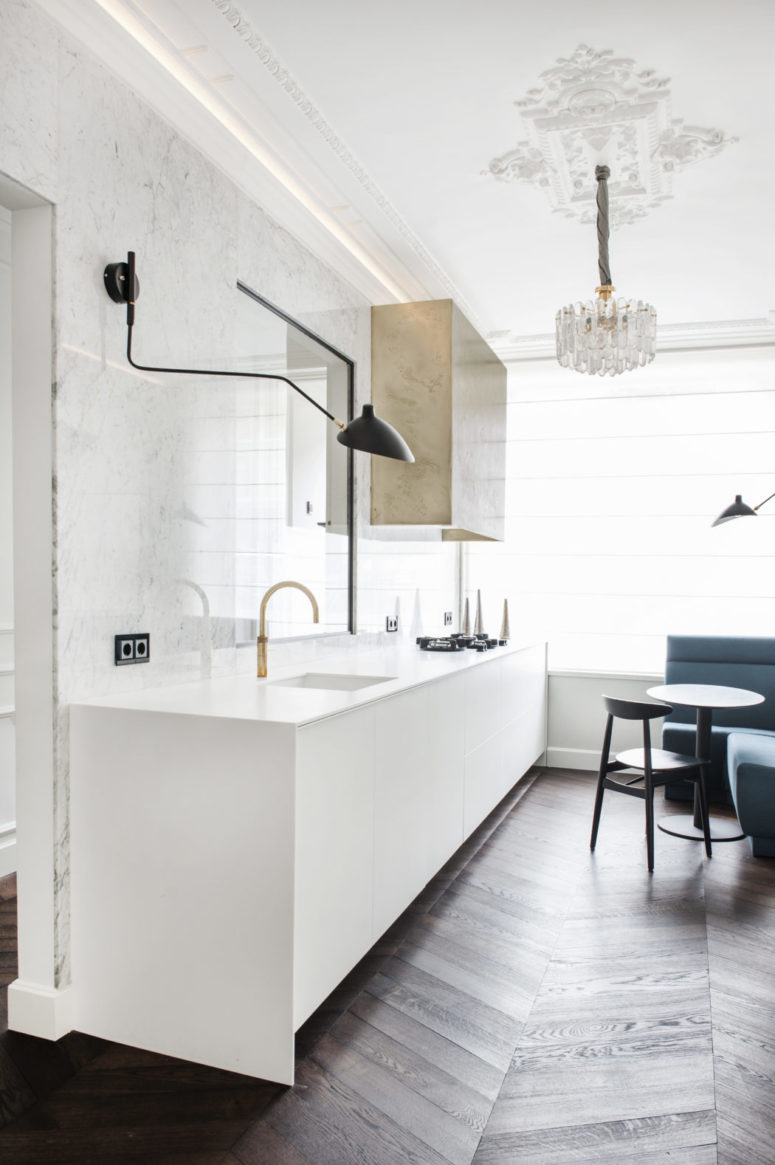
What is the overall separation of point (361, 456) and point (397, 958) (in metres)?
2.21

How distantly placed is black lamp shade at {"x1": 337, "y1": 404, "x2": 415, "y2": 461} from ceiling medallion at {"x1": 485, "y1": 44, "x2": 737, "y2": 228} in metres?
1.17

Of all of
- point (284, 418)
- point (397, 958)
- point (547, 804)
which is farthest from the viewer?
point (547, 804)

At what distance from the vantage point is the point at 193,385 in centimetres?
252

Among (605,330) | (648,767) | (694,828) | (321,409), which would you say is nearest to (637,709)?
(648,767)

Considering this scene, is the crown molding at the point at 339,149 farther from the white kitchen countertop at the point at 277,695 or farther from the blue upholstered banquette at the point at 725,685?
the blue upholstered banquette at the point at 725,685

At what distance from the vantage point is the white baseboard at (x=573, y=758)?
5281 millimetres

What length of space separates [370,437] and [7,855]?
2.23m

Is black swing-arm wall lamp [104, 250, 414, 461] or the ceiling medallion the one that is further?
the ceiling medallion

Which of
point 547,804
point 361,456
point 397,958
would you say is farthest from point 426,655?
point 397,958

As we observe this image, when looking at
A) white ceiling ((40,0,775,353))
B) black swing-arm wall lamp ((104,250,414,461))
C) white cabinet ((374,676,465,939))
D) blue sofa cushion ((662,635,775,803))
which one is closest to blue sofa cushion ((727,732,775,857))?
blue sofa cushion ((662,635,775,803))

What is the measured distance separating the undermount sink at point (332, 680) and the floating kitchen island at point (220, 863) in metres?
0.51

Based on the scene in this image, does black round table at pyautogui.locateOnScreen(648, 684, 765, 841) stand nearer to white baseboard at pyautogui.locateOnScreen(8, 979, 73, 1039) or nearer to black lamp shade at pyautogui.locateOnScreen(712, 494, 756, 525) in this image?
black lamp shade at pyautogui.locateOnScreen(712, 494, 756, 525)

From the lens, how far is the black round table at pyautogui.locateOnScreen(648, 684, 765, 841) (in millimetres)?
3777

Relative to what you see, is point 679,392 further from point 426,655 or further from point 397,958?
point 397,958
